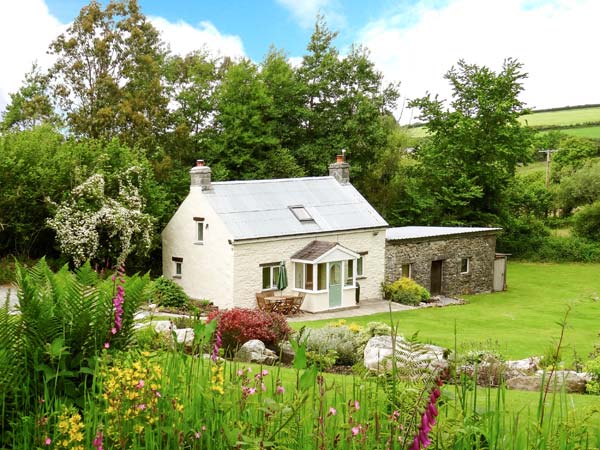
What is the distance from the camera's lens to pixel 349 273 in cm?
3012

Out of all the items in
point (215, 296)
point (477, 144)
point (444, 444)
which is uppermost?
point (477, 144)

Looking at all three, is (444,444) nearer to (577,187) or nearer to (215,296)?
(215,296)

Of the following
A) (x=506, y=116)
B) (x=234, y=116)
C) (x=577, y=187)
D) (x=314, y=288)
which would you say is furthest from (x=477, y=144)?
(x=314, y=288)

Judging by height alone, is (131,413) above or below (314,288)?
above

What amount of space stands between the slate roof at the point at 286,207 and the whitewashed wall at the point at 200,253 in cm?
54

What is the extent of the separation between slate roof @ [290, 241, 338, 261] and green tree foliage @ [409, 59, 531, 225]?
1678 cm

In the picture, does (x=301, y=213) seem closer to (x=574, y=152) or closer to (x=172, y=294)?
(x=172, y=294)

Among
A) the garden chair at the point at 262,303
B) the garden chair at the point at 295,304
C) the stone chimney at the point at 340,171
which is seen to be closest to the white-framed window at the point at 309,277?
the garden chair at the point at 295,304

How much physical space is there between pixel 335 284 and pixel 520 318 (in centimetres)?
696

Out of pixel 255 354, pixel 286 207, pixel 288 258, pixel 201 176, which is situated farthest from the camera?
pixel 286 207

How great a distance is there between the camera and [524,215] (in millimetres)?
48719

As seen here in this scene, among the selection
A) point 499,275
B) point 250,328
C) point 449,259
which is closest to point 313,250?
point 449,259

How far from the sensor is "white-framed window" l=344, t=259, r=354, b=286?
29.8 m

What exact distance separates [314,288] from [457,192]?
1844 centimetres
